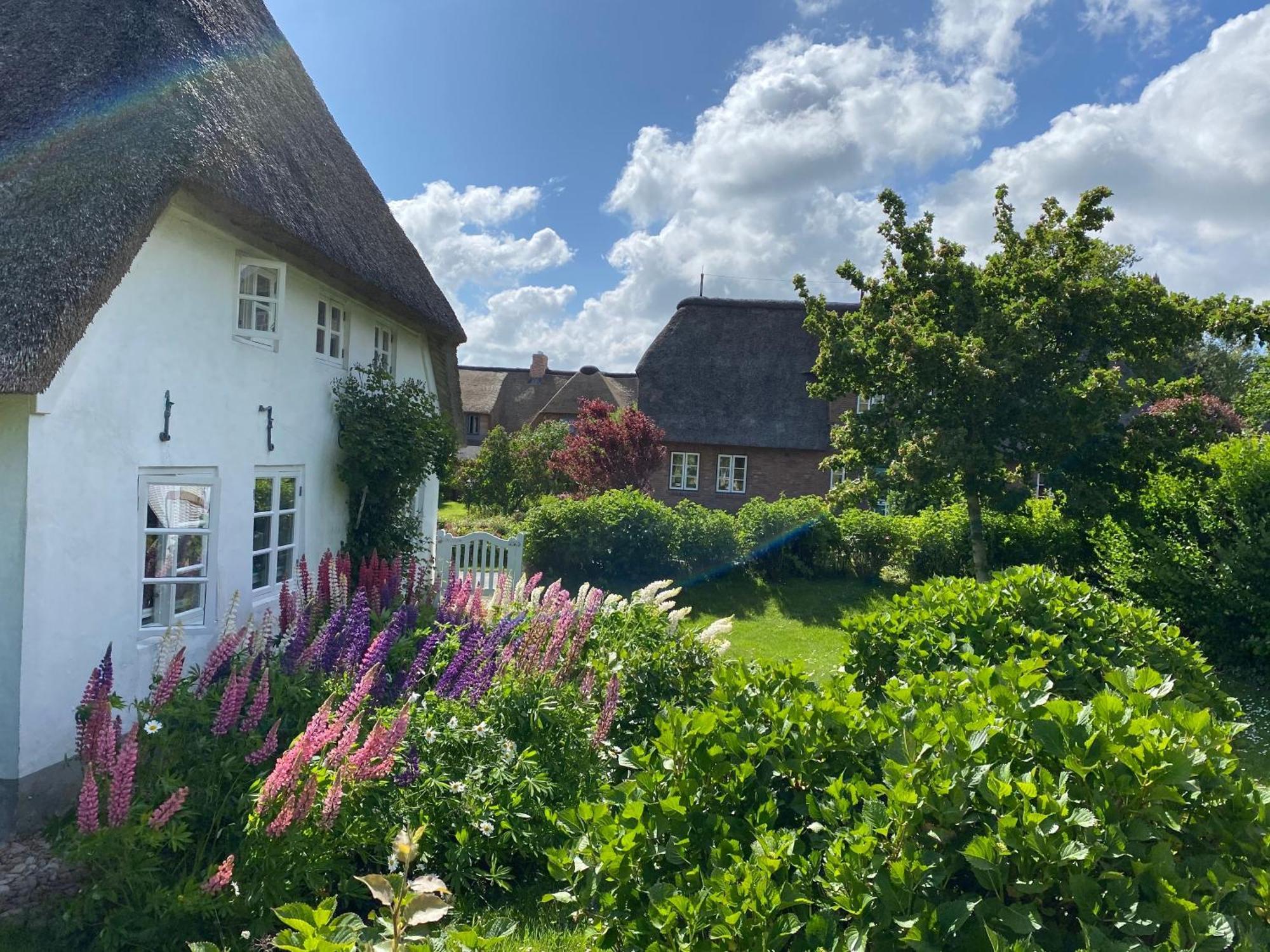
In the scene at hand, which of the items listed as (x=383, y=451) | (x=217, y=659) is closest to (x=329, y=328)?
(x=383, y=451)

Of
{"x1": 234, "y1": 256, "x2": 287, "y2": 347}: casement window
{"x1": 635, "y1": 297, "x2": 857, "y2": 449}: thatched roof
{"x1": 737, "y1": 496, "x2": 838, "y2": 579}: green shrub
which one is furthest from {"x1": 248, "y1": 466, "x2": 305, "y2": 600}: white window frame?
{"x1": 635, "y1": 297, "x2": 857, "y2": 449}: thatched roof

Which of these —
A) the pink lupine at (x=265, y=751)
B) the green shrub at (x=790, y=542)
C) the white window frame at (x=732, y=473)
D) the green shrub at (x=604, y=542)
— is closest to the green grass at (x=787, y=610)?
the green shrub at (x=790, y=542)

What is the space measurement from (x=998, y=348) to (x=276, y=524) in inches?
363

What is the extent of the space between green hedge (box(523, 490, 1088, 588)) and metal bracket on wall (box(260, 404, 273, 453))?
671 centimetres

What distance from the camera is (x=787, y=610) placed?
42.0 ft

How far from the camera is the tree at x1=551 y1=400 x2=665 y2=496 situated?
20.3 m

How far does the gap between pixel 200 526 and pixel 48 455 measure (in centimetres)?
170

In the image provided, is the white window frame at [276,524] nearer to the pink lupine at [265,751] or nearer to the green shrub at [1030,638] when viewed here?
the pink lupine at [265,751]

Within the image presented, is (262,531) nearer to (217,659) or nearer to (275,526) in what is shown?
(275,526)

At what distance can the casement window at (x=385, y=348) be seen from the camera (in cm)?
1021

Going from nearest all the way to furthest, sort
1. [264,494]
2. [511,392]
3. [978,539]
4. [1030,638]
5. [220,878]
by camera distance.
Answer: [220,878], [1030,638], [264,494], [978,539], [511,392]

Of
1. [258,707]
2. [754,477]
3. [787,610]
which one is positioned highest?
[754,477]

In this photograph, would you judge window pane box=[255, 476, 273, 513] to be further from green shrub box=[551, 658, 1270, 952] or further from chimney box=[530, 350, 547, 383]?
chimney box=[530, 350, 547, 383]

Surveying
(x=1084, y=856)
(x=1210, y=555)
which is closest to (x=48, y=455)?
(x=1084, y=856)
